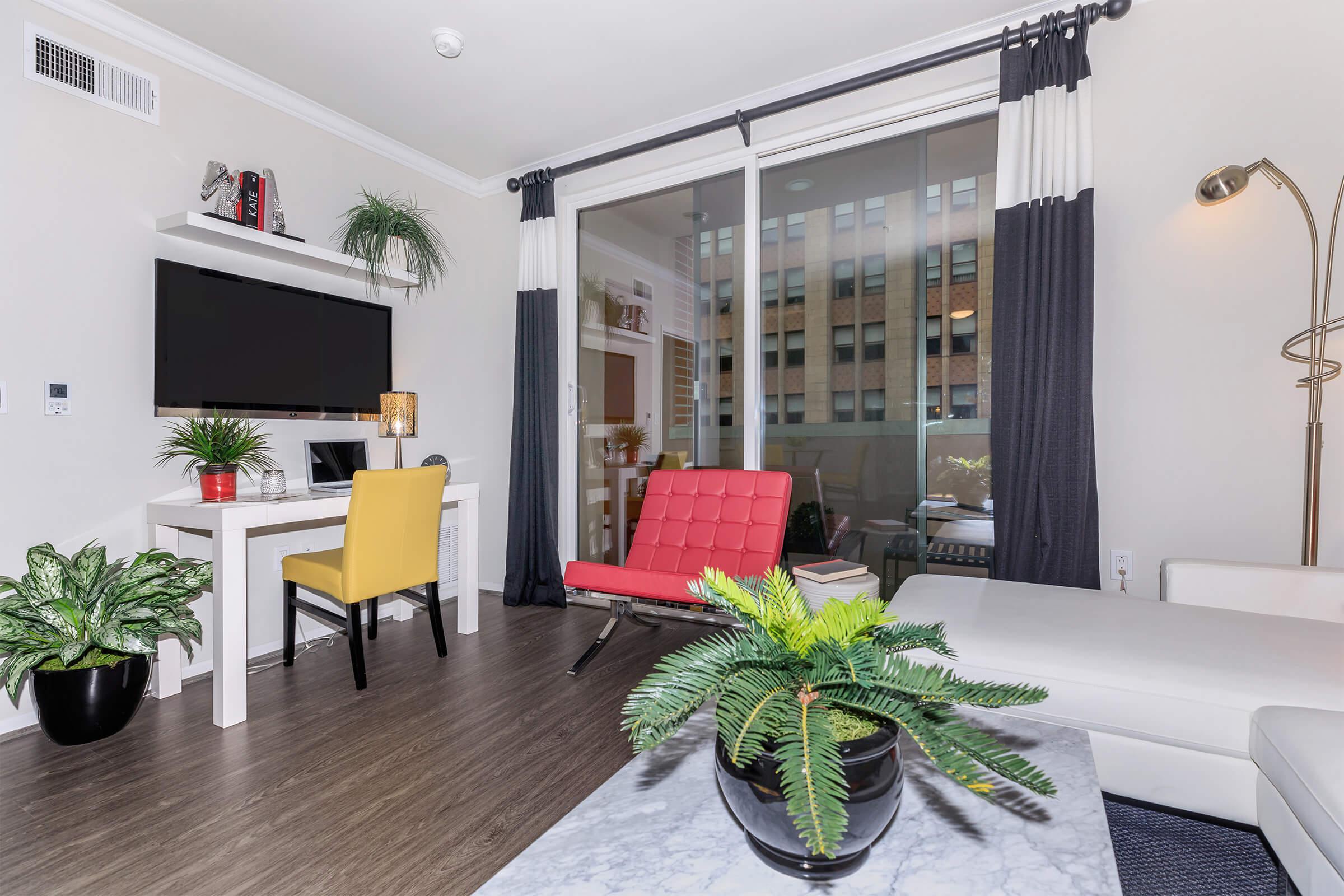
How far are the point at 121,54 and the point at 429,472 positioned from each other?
210 cm

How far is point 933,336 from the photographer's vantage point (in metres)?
2.90

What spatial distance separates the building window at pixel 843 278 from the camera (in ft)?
10.2

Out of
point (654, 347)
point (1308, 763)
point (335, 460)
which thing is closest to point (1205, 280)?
point (1308, 763)

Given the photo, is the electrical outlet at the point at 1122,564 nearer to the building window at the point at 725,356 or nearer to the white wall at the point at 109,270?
the building window at the point at 725,356

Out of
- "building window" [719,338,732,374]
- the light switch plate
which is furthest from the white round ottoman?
the light switch plate

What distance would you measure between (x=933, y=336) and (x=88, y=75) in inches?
143

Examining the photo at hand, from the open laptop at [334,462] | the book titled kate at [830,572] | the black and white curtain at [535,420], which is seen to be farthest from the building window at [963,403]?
the open laptop at [334,462]

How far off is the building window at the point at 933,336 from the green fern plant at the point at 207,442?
10.1 ft

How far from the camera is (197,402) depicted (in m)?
2.75

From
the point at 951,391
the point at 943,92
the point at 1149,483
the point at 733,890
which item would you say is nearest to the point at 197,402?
the point at 733,890

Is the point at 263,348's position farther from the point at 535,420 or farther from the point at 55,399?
the point at 535,420

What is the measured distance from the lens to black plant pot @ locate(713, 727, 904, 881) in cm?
76

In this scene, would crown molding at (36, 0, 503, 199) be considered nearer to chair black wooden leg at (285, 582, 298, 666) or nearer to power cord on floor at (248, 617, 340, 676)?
chair black wooden leg at (285, 582, 298, 666)

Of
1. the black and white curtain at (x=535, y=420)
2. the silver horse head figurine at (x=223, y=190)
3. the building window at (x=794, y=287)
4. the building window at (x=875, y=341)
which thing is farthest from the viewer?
the black and white curtain at (x=535, y=420)
